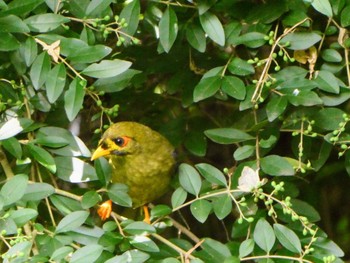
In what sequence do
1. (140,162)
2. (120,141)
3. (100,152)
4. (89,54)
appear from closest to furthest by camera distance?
(89,54) → (100,152) → (120,141) → (140,162)

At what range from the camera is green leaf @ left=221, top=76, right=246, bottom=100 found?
A: 378 centimetres

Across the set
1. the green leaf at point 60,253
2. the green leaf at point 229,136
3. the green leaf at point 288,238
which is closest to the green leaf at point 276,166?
the green leaf at point 229,136

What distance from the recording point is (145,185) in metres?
4.18

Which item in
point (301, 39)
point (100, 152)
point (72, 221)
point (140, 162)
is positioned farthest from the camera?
point (140, 162)

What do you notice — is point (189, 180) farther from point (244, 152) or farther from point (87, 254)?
point (87, 254)

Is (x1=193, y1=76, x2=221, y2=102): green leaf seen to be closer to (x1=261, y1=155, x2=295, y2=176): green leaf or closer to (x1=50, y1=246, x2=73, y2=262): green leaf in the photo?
(x1=261, y1=155, x2=295, y2=176): green leaf

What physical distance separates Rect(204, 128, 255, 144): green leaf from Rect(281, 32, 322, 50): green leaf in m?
0.41

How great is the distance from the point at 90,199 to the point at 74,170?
0.62 feet

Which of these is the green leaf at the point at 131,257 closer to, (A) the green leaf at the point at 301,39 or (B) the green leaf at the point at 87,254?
(B) the green leaf at the point at 87,254

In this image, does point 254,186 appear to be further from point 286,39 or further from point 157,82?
point 157,82

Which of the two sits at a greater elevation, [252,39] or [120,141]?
[252,39]

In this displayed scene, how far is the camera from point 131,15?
380cm

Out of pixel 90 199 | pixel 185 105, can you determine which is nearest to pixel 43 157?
pixel 90 199

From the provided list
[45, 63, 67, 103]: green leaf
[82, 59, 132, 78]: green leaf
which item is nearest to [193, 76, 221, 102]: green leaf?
[82, 59, 132, 78]: green leaf
